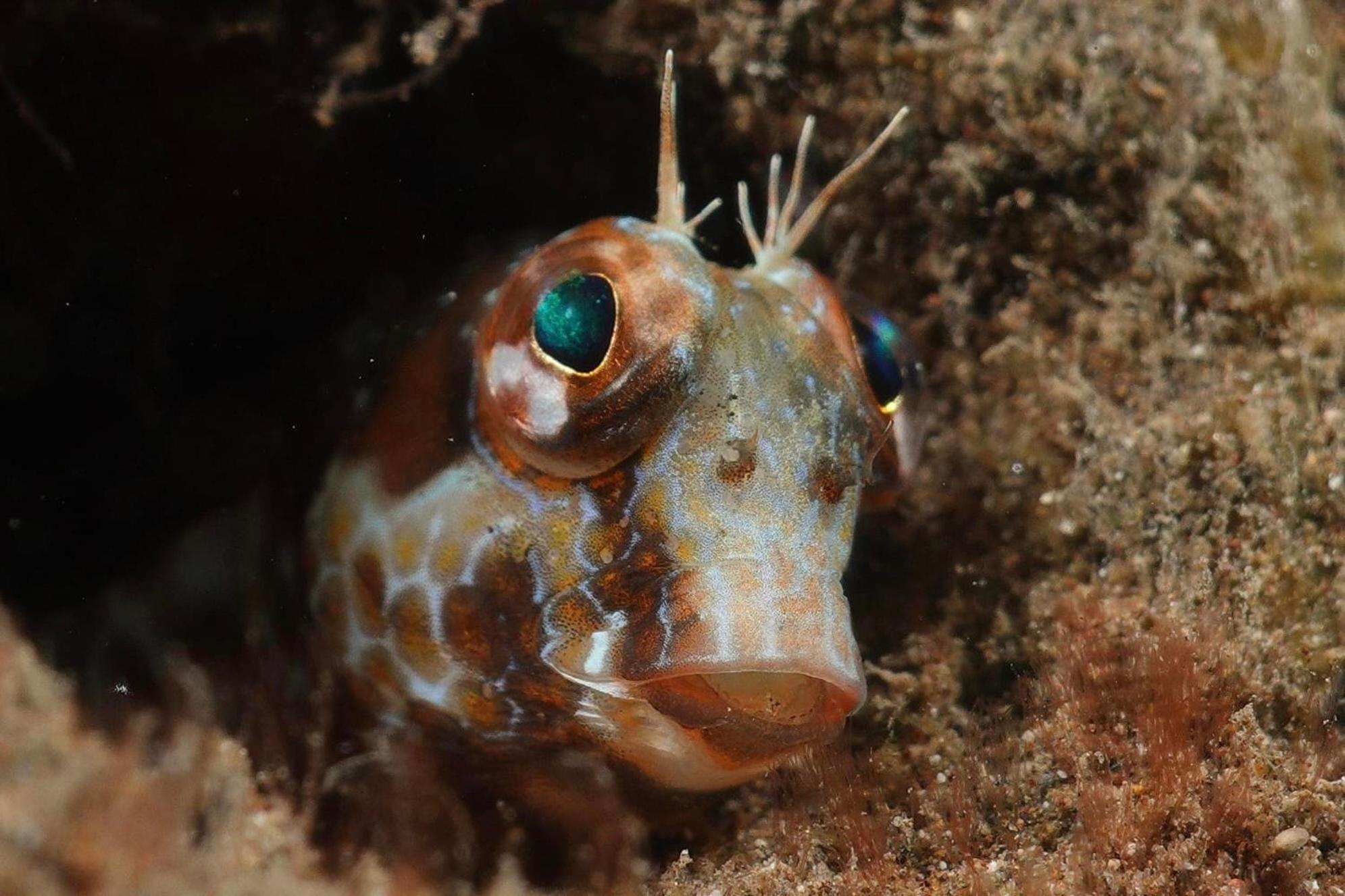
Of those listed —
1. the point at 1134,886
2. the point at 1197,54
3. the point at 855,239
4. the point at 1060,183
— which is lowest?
the point at 1134,886

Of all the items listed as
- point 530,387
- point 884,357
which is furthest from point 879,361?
point 530,387

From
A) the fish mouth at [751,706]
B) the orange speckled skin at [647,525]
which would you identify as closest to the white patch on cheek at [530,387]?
the orange speckled skin at [647,525]

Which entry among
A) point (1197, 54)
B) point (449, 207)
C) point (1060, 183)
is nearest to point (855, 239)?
point (1060, 183)

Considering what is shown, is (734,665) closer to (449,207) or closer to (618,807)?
(618,807)

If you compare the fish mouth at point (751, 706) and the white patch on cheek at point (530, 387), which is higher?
the white patch on cheek at point (530, 387)

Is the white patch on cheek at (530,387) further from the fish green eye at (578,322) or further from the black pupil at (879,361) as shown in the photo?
the black pupil at (879,361)

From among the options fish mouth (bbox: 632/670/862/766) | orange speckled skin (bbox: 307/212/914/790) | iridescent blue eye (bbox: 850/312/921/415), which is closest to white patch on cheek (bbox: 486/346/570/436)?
orange speckled skin (bbox: 307/212/914/790)

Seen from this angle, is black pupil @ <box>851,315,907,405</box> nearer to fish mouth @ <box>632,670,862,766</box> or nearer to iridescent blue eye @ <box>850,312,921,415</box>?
iridescent blue eye @ <box>850,312,921,415</box>
